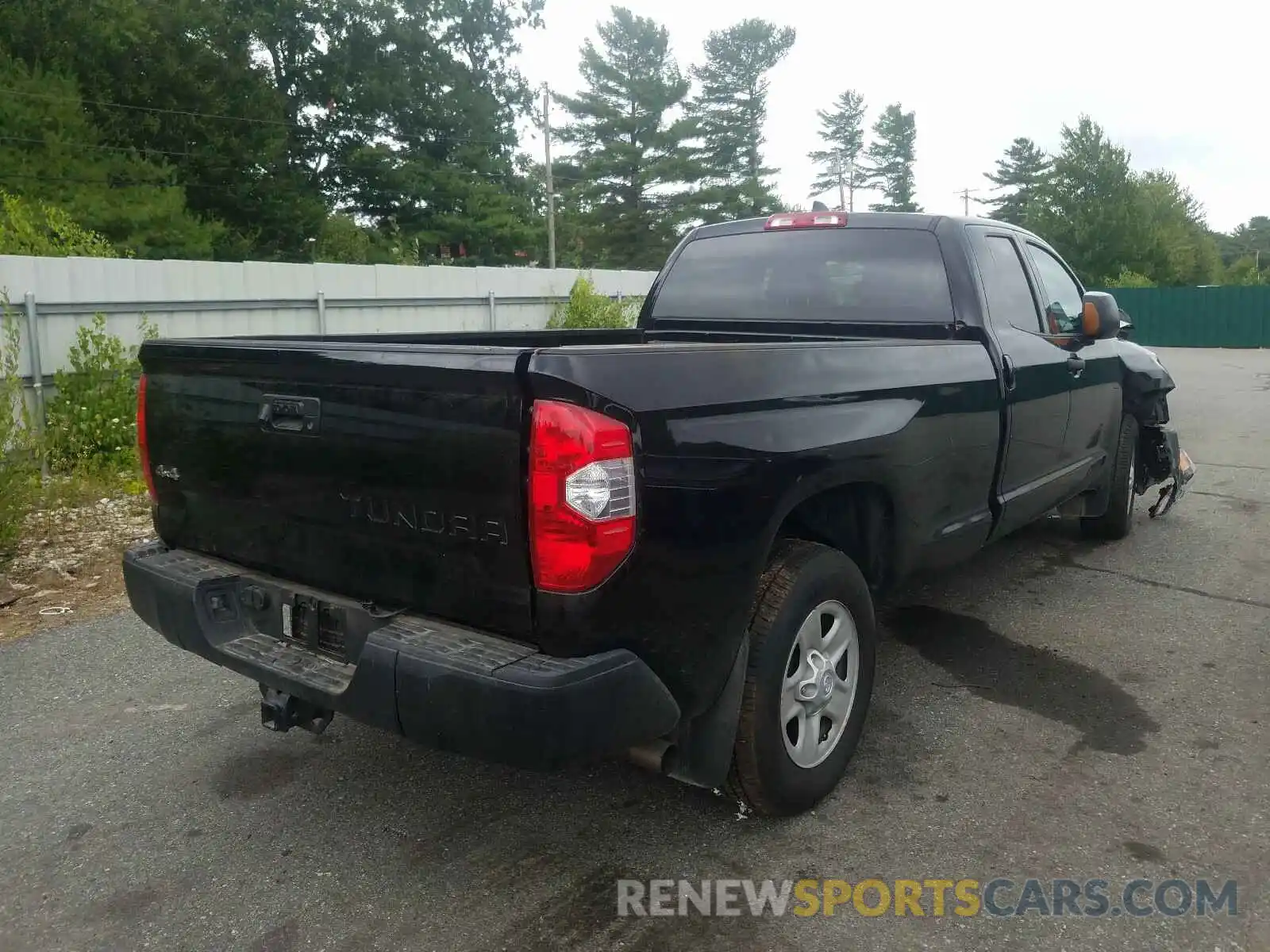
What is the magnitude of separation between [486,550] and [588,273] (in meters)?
13.9

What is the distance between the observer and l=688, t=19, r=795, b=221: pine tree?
145 feet

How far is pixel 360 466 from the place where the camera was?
2680 millimetres

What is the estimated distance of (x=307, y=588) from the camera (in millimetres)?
2889

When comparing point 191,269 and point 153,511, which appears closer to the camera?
point 153,511

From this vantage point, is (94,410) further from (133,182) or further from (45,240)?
(133,182)

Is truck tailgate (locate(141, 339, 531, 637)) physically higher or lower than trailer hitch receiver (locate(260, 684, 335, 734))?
higher

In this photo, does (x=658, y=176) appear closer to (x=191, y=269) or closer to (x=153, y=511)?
(x=191, y=269)

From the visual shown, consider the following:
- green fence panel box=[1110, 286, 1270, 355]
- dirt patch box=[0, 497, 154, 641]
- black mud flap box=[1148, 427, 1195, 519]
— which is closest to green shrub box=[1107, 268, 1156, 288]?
green fence panel box=[1110, 286, 1270, 355]

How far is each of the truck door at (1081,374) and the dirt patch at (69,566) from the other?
16.1 ft

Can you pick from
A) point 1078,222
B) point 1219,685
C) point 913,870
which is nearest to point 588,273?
point 1219,685

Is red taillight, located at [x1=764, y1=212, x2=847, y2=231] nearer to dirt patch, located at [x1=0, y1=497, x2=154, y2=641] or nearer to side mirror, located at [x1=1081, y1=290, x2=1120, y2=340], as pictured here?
side mirror, located at [x1=1081, y1=290, x2=1120, y2=340]

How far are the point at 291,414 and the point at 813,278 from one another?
99.3 inches

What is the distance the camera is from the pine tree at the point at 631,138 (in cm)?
4325

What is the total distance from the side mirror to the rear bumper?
136 inches
